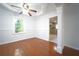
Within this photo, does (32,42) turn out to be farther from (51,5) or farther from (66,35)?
(51,5)

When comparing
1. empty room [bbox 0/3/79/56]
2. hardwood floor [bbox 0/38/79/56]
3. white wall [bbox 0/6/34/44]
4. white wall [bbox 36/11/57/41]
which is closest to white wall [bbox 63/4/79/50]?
empty room [bbox 0/3/79/56]

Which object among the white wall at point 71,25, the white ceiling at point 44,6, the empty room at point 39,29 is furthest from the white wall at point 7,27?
the white wall at point 71,25

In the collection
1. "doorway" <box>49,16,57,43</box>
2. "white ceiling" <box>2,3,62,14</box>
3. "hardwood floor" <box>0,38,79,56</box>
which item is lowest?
"hardwood floor" <box>0,38,79,56</box>

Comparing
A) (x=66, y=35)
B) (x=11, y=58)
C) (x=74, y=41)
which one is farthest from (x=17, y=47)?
(x=74, y=41)

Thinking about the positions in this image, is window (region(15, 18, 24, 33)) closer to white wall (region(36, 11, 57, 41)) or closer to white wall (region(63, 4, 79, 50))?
white wall (region(36, 11, 57, 41))

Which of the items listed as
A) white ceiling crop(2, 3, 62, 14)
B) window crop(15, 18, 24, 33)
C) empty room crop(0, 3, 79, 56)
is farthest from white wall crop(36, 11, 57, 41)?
window crop(15, 18, 24, 33)

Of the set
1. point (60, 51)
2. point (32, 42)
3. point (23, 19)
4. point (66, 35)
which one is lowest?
point (60, 51)

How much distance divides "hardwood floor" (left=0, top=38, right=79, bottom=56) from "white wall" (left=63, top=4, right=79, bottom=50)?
13 cm

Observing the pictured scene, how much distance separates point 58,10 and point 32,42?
2.32ft

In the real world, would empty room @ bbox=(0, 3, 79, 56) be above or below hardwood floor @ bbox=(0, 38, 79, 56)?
above

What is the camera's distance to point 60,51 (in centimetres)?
164

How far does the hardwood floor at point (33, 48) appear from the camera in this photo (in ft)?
5.27

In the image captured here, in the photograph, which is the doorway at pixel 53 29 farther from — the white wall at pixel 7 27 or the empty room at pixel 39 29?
the white wall at pixel 7 27

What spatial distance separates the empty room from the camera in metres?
1.59
